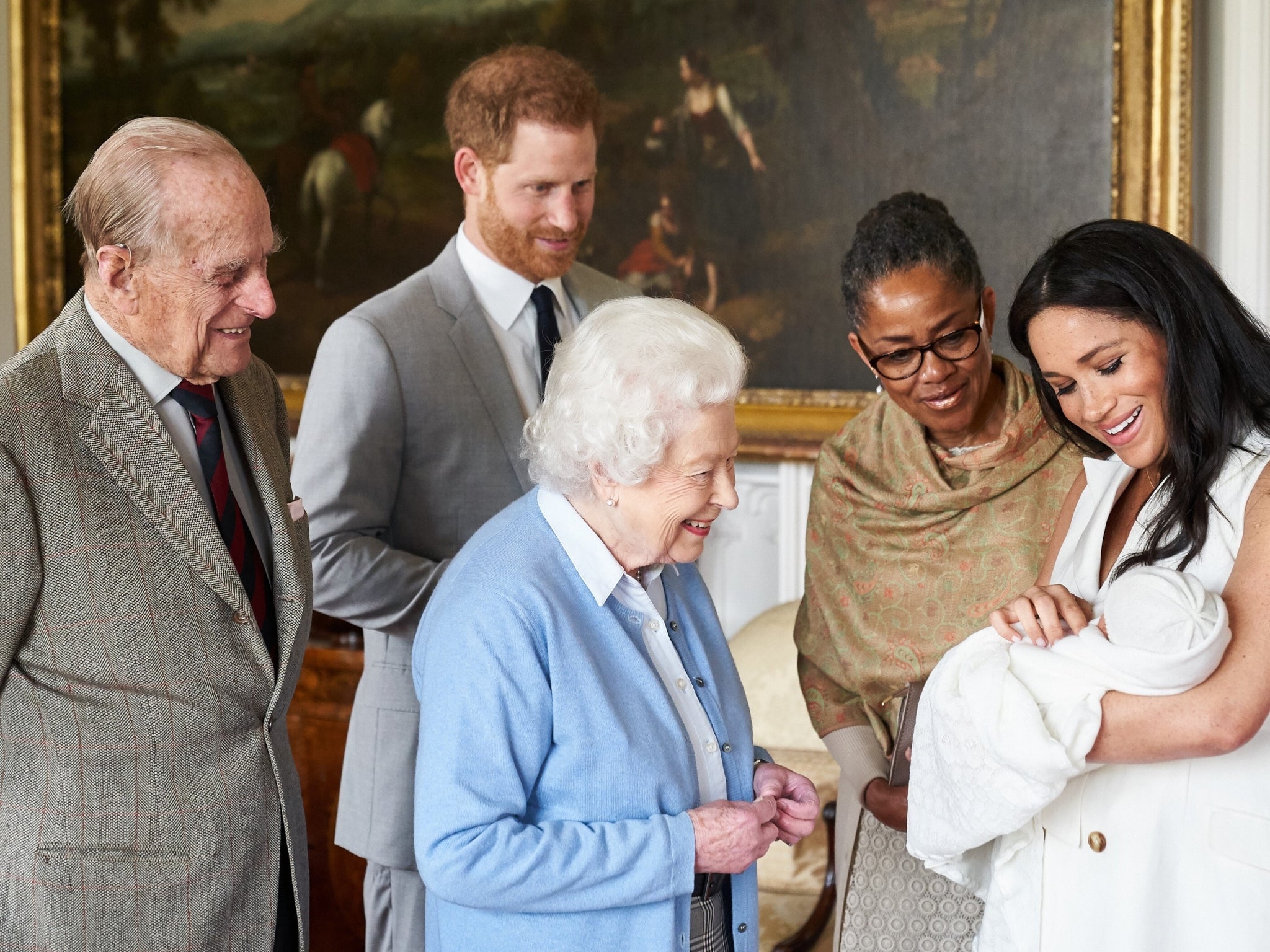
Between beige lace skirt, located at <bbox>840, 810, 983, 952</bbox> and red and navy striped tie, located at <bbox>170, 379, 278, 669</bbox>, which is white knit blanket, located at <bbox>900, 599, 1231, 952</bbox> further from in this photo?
red and navy striped tie, located at <bbox>170, 379, 278, 669</bbox>

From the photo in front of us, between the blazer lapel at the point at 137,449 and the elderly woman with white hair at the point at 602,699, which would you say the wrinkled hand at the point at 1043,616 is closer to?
the elderly woman with white hair at the point at 602,699

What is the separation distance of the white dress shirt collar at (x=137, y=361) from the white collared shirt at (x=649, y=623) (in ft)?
2.11

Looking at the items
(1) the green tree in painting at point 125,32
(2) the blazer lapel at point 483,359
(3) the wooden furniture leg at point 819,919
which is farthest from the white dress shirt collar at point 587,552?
(1) the green tree in painting at point 125,32

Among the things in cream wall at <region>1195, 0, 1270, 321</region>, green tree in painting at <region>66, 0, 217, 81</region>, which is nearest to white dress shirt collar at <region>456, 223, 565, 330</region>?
cream wall at <region>1195, 0, 1270, 321</region>

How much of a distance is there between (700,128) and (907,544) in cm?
214

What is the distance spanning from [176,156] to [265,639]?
807mm

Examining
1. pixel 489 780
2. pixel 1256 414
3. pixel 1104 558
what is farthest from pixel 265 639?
pixel 1256 414

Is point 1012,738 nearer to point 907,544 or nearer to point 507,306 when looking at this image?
point 907,544

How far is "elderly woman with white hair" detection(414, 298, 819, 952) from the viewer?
179 cm

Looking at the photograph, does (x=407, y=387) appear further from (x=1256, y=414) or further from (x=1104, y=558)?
(x=1256, y=414)

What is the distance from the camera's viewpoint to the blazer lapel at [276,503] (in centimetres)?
209

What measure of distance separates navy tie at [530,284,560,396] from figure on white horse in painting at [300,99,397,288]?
6.78ft

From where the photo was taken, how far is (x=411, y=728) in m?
2.66

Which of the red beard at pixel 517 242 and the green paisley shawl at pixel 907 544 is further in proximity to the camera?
the red beard at pixel 517 242
